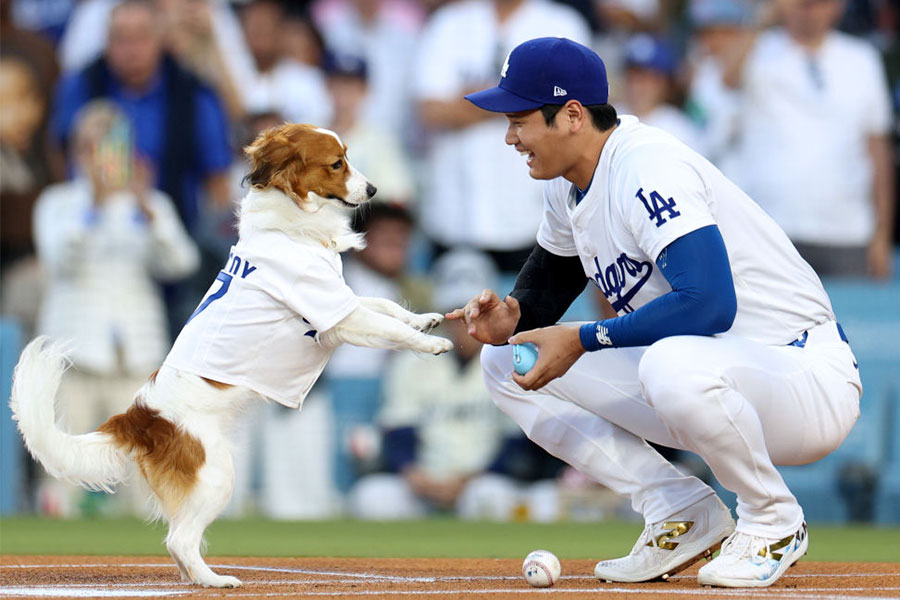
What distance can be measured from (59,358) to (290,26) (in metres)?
6.44

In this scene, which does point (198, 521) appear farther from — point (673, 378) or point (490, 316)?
point (673, 378)

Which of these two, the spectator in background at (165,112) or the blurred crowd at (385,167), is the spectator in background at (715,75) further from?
the spectator in background at (165,112)

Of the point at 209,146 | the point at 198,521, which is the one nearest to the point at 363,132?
the point at 209,146

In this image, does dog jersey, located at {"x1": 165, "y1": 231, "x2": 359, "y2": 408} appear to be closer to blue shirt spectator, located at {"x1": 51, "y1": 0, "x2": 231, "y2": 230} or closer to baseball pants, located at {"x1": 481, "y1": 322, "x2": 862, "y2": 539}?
baseball pants, located at {"x1": 481, "y1": 322, "x2": 862, "y2": 539}

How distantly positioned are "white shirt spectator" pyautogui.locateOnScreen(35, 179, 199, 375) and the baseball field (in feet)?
4.77

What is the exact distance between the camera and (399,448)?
29.9 ft

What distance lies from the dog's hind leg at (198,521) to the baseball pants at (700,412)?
3.45 feet

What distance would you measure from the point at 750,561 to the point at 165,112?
708 centimetres

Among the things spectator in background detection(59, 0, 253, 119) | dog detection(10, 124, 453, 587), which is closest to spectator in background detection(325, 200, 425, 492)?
spectator in background detection(59, 0, 253, 119)

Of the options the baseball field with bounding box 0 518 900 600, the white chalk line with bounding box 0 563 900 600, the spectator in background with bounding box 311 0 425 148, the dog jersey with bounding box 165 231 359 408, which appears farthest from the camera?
the spectator in background with bounding box 311 0 425 148

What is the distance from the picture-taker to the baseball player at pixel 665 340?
13.1 feet

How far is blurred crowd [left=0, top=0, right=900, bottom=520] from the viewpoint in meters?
9.21

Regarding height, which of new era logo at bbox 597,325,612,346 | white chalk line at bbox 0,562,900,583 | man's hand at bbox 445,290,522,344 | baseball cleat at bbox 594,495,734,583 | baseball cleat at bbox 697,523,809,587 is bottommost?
white chalk line at bbox 0,562,900,583

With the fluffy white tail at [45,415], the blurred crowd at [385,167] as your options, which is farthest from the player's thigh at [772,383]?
the blurred crowd at [385,167]
